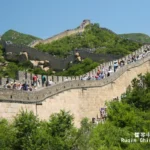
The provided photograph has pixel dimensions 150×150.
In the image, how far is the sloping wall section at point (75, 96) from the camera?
2191 centimetres

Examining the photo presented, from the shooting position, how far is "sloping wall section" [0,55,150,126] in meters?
21.9

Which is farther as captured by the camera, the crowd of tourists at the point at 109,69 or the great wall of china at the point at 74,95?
the crowd of tourists at the point at 109,69

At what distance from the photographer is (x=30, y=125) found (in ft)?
62.5

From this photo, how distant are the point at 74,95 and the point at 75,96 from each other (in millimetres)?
83

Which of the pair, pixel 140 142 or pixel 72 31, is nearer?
pixel 140 142

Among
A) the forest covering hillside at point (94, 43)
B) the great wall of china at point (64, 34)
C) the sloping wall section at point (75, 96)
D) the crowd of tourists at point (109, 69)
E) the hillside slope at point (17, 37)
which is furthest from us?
the hillside slope at point (17, 37)

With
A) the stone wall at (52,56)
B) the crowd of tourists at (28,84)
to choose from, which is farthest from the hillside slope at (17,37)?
the crowd of tourists at (28,84)

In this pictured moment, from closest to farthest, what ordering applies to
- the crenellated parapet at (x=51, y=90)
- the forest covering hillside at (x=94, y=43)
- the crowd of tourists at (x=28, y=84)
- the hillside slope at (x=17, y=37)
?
the crenellated parapet at (x=51, y=90)
the crowd of tourists at (x=28, y=84)
the forest covering hillside at (x=94, y=43)
the hillside slope at (x=17, y=37)

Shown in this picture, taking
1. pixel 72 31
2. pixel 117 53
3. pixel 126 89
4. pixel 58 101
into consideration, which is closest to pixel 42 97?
pixel 58 101

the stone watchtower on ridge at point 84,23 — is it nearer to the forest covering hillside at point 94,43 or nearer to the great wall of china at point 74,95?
the forest covering hillside at point 94,43

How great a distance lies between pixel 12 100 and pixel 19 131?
10.00 ft

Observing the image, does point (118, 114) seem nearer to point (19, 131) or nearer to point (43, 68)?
point (19, 131)

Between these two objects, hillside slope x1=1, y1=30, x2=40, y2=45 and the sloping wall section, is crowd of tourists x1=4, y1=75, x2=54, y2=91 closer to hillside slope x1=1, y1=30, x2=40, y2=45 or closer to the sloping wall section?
the sloping wall section

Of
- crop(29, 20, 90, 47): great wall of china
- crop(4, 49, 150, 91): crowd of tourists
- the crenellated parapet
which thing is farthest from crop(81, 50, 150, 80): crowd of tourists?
crop(29, 20, 90, 47): great wall of china
